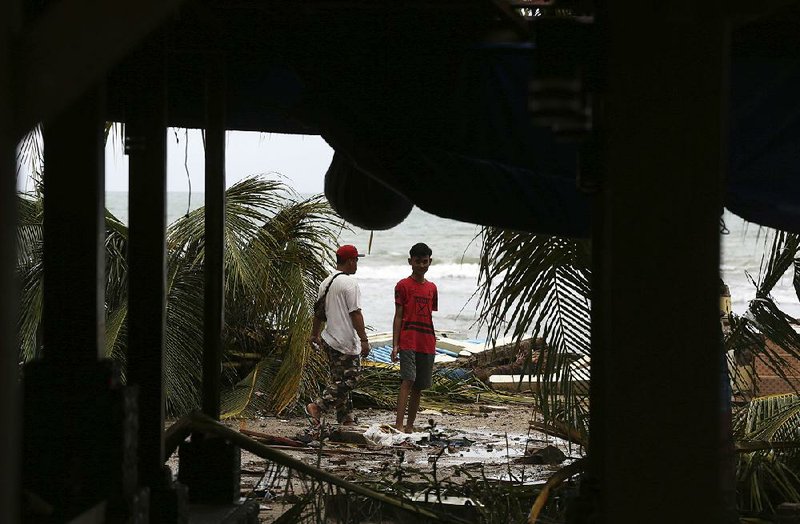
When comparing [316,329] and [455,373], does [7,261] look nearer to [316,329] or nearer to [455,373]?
[316,329]

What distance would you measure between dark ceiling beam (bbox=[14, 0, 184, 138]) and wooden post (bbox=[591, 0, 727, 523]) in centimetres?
99

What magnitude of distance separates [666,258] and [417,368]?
6530mm

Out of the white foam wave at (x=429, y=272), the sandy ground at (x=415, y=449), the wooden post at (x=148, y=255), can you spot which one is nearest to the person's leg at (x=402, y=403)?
the sandy ground at (x=415, y=449)

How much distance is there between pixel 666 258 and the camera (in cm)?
233

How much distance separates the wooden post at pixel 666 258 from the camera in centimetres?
232

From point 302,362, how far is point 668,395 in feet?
21.7

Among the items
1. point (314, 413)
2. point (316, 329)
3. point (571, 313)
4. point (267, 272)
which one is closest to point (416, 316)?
point (316, 329)

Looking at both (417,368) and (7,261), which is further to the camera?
(417,368)

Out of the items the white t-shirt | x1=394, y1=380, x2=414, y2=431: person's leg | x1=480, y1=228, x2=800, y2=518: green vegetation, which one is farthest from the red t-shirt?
x1=480, y1=228, x2=800, y2=518: green vegetation

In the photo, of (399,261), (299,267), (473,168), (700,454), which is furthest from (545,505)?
(399,261)

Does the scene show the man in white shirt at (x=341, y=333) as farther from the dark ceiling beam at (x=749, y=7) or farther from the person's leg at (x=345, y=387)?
the dark ceiling beam at (x=749, y=7)

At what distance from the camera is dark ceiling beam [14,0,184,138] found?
5.69 feet

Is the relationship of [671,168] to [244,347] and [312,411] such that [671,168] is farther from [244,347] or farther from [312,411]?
[244,347]

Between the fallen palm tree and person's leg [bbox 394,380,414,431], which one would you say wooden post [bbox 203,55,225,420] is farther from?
the fallen palm tree
